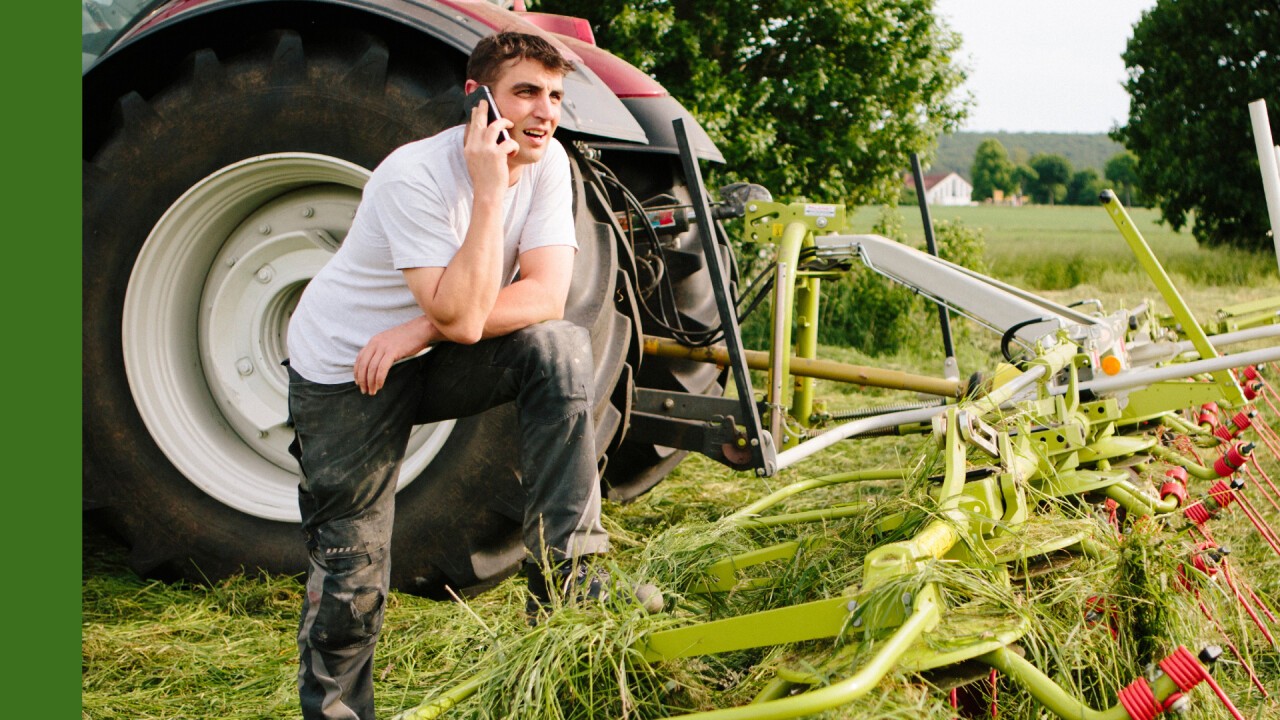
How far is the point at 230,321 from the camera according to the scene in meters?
3.28

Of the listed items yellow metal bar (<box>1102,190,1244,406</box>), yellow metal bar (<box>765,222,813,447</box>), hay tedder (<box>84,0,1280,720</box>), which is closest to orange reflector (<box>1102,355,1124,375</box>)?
hay tedder (<box>84,0,1280,720</box>)

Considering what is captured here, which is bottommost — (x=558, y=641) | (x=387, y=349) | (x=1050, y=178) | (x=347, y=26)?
(x=558, y=641)

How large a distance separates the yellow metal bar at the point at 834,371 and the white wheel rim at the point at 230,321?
2.75ft

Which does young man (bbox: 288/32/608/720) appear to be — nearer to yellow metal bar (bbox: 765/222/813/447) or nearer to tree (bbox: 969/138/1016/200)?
yellow metal bar (bbox: 765/222/813/447)

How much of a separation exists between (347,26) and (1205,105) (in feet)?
53.2

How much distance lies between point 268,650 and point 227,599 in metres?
0.35

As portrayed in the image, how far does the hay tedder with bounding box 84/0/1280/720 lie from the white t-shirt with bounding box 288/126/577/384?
42 centimetres

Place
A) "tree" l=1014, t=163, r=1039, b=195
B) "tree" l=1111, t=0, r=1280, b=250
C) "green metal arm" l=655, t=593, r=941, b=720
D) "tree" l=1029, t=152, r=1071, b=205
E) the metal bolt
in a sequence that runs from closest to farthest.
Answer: "green metal arm" l=655, t=593, r=941, b=720
the metal bolt
"tree" l=1111, t=0, r=1280, b=250
"tree" l=1029, t=152, r=1071, b=205
"tree" l=1014, t=163, r=1039, b=195

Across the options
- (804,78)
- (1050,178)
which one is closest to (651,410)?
(804,78)

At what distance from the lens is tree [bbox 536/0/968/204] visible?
8258 millimetres

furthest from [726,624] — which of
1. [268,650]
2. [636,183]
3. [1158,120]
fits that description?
[1158,120]

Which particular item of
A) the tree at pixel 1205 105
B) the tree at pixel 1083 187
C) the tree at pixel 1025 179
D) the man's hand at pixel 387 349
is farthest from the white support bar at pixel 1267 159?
the tree at pixel 1025 179

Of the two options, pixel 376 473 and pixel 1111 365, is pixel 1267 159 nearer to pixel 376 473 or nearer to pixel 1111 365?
pixel 1111 365

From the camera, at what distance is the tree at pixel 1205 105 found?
15508 millimetres
